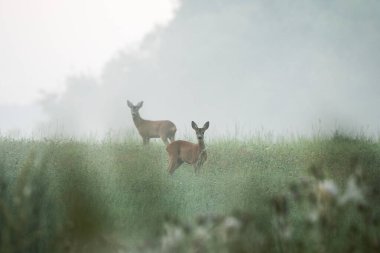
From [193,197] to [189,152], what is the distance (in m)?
3.51

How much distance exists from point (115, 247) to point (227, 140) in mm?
11244

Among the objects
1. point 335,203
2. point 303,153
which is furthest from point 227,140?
point 335,203

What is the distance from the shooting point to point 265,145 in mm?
17141

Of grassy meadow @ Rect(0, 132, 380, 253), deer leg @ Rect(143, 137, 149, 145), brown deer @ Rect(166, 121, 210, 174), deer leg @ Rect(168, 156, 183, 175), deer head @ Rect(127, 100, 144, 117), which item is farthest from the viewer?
deer head @ Rect(127, 100, 144, 117)

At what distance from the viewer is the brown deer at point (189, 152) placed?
13.6m

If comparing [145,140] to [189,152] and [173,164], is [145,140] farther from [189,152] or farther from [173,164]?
[189,152]

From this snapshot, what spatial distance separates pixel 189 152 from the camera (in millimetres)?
14109

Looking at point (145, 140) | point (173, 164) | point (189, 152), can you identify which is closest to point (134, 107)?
point (145, 140)

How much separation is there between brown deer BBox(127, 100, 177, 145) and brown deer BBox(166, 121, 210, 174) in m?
4.42

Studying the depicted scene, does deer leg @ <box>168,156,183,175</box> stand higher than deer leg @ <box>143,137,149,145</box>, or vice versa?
deer leg @ <box>143,137,149,145</box>

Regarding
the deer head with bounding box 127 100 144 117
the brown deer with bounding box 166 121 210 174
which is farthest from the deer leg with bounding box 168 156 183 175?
the deer head with bounding box 127 100 144 117

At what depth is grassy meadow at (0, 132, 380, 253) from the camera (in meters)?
4.26

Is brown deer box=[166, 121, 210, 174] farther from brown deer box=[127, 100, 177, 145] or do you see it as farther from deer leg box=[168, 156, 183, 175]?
brown deer box=[127, 100, 177, 145]

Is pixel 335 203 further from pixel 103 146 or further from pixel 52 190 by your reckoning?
pixel 103 146
